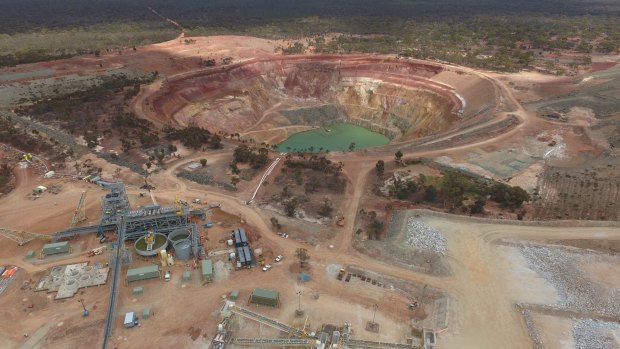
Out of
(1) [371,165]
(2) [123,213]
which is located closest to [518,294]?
(1) [371,165]

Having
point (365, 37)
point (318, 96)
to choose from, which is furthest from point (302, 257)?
point (365, 37)

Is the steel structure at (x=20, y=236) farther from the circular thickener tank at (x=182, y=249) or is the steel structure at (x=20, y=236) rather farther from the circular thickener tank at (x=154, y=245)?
the circular thickener tank at (x=182, y=249)

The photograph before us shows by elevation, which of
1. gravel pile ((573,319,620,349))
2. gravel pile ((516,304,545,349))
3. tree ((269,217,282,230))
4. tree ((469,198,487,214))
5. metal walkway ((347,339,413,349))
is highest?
tree ((469,198,487,214))

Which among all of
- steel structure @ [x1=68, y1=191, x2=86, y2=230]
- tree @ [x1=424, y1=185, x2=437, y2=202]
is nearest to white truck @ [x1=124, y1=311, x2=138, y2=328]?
steel structure @ [x1=68, y1=191, x2=86, y2=230]

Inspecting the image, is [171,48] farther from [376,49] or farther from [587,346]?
[587,346]

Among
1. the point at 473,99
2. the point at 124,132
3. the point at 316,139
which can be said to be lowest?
the point at 316,139

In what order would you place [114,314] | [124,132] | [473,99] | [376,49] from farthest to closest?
[376,49] < [473,99] < [124,132] < [114,314]

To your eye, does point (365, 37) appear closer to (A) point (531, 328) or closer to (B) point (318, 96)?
(B) point (318, 96)

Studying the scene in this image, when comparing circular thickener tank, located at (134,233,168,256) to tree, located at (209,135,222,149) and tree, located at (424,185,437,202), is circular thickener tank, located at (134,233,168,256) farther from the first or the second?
tree, located at (424,185,437,202)
